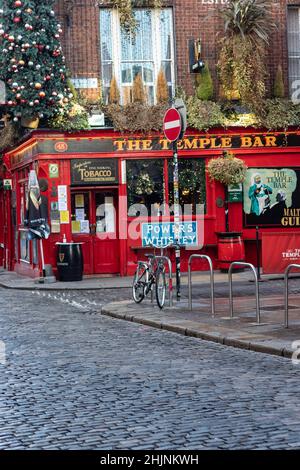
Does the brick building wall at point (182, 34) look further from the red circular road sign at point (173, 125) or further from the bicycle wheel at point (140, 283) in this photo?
the bicycle wheel at point (140, 283)

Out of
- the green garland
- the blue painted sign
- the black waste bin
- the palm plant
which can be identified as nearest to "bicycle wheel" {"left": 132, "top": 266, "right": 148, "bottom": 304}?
the black waste bin

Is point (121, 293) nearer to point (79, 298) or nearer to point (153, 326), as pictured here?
point (79, 298)

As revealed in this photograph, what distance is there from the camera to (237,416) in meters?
7.86

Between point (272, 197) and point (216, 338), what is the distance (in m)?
14.1

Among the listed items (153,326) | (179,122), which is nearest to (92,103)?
(179,122)

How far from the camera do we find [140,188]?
25.9m

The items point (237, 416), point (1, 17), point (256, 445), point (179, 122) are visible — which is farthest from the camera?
point (1, 17)

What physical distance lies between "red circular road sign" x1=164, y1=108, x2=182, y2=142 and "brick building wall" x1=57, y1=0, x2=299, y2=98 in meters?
8.58

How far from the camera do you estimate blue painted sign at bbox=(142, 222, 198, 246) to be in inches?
1014

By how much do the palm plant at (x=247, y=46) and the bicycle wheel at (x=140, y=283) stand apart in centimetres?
945

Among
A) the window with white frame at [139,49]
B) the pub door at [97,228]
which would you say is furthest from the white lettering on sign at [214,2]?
the pub door at [97,228]

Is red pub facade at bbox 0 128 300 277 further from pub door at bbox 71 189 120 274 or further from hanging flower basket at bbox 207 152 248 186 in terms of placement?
hanging flower basket at bbox 207 152 248 186

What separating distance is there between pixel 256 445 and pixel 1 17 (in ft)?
66.0

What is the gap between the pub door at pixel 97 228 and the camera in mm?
25938
